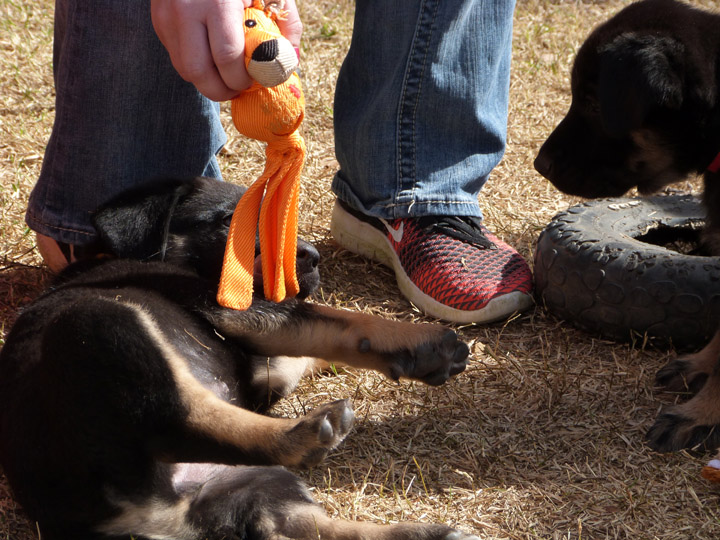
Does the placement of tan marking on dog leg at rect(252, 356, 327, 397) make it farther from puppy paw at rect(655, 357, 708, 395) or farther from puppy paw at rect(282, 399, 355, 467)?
puppy paw at rect(655, 357, 708, 395)

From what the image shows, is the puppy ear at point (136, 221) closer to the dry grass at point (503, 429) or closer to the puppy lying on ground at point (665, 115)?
the dry grass at point (503, 429)

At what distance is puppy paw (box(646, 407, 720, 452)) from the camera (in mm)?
2381

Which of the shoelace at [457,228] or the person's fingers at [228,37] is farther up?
the person's fingers at [228,37]

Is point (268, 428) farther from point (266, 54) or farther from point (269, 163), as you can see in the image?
point (266, 54)

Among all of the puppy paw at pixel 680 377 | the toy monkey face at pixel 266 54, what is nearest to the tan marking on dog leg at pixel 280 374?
the toy monkey face at pixel 266 54

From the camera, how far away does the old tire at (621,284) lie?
2781mm

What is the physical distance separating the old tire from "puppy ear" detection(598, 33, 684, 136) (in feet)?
1.60

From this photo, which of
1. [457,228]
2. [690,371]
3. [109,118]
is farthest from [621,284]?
[109,118]

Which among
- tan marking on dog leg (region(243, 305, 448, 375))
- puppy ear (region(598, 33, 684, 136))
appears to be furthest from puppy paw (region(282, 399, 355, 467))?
puppy ear (region(598, 33, 684, 136))

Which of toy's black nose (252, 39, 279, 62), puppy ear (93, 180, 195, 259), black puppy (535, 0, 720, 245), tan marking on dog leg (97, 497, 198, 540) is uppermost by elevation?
toy's black nose (252, 39, 279, 62)

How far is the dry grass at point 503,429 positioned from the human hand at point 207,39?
1120 millimetres

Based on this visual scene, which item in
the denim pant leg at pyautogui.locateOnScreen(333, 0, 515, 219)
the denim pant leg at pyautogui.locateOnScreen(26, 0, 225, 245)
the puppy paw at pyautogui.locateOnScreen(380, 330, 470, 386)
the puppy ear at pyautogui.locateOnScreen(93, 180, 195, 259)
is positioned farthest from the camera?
the denim pant leg at pyautogui.locateOnScreen(333, 0, 515, 219)

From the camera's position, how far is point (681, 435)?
7.89 feet

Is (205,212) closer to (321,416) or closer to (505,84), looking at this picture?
(321,416)
